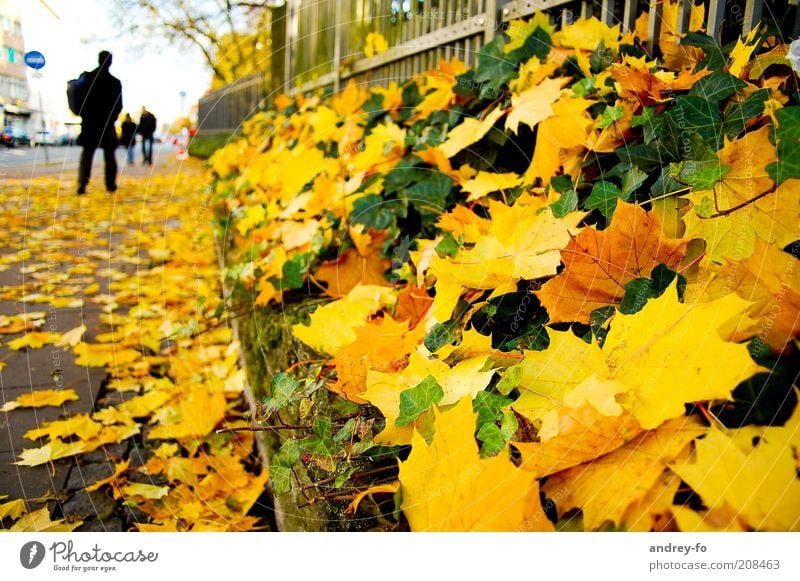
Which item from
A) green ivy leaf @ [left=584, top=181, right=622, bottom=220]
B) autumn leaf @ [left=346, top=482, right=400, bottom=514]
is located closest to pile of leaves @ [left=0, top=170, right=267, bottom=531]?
autumn leaf @ [left=346, top=482, right=400, bottom=514]

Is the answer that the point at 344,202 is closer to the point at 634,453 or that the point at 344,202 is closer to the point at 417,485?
the point at 417,485

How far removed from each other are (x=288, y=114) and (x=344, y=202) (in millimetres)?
1649

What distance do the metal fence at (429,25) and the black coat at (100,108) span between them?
0.35m

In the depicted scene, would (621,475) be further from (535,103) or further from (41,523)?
(41,523)

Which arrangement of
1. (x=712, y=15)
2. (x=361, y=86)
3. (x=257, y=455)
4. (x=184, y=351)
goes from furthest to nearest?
(x=361, y=86) → (x=184, y=351) → (x=257, y=455) → (x=712, y=15)

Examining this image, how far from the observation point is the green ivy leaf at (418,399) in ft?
2.35

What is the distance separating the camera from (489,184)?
1.24 meters

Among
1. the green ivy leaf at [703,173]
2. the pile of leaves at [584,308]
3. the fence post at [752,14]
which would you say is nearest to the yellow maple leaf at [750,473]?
the pile of leaves at [584,308]

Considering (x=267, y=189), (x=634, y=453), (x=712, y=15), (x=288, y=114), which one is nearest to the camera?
(x=634, y=453)

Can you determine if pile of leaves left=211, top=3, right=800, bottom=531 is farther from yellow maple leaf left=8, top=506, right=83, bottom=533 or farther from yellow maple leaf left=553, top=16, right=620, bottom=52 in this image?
yellow maple leaf left=8, top=506, right=83, bottom=533

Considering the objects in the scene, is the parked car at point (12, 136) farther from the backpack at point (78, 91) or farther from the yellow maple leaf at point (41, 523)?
the yellow maple leaf at point (41, 523)

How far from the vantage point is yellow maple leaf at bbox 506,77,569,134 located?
1187 mm

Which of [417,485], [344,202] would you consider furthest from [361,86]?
[417,485]
